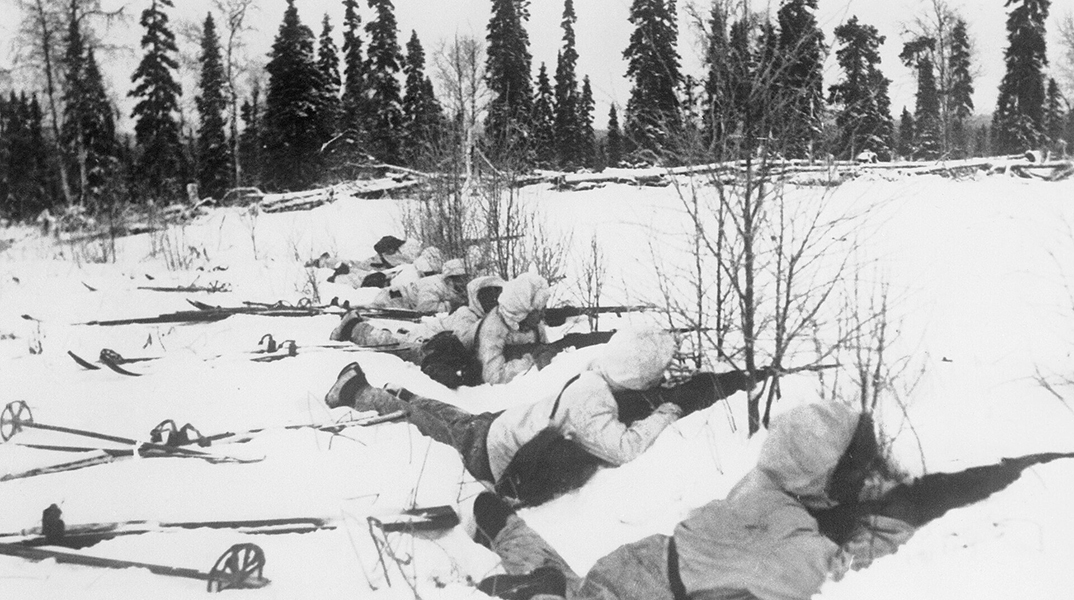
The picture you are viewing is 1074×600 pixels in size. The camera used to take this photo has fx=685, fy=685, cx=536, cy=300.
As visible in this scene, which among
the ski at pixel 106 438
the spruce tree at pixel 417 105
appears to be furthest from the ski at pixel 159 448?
the spruce tree at pixel 417 105

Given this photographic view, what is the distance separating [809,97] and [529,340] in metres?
2.88

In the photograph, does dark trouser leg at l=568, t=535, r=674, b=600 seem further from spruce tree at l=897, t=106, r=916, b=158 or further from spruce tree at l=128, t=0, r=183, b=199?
spruce tree at l=897, t=106, r=916, b=158

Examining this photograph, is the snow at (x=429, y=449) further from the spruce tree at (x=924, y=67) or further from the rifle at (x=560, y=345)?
the spruce tree at (x=924, y=67)


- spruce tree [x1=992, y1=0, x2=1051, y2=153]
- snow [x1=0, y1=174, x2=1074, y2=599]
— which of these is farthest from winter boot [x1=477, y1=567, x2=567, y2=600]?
spruce tree [x1=992, y1=0, x2=1051, y2=153]

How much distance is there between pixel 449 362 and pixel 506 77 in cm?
648

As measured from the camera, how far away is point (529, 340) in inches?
233

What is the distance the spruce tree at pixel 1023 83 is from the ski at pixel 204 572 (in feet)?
17.6

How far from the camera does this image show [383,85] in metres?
12.1

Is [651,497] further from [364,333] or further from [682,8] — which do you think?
[364,333]

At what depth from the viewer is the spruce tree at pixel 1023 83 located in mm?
4781

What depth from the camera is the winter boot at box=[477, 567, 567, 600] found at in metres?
2.75

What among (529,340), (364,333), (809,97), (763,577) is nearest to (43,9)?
(364,333)

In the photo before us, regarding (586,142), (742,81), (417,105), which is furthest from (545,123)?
(742,81)

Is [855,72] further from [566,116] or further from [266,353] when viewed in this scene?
[566,116]
